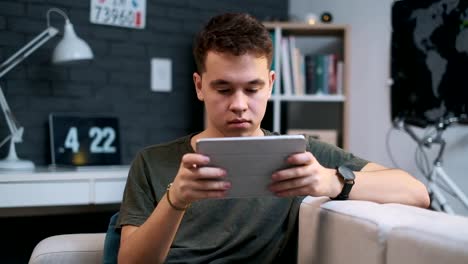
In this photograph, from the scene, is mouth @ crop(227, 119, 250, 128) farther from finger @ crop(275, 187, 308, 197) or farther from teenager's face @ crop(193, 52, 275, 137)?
finger @ crop(275, 187, 308, 197)

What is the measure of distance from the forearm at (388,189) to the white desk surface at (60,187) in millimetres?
1417

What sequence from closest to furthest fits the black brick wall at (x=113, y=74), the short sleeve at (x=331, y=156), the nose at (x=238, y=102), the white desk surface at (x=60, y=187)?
the nose at (x=238, y=102) < the short sleeve at (x=331, y=156) < the white desk surface at (x=60, y=187) < the black brick wall at (x=113, y=74)

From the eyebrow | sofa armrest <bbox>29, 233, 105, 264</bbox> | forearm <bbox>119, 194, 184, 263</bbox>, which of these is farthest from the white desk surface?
the eyebrow

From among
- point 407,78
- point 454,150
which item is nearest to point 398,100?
point 407,78

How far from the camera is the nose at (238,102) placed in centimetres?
123

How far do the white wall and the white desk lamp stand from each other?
1.53m

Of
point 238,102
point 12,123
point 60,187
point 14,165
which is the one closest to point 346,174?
point 238,102

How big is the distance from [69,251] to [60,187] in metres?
0.88

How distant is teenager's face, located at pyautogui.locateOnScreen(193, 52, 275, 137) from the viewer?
4.07ft

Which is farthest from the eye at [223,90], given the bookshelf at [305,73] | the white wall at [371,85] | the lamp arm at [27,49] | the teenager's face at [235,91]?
the white wall at [371,85]

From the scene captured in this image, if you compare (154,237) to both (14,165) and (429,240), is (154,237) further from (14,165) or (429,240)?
(14,165)

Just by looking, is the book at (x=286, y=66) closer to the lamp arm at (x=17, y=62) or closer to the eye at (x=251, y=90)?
the lamp arm at (x=17, y=62)

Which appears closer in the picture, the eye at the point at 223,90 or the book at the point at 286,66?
the eye at the point at 223,90

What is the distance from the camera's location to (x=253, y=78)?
4.09 feet
